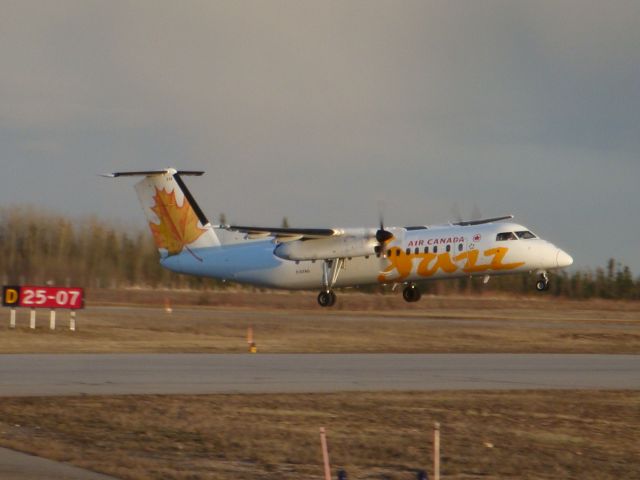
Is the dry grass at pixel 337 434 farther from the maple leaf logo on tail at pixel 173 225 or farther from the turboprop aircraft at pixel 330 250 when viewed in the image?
the maple leaf logo on tail at pixel 173 225

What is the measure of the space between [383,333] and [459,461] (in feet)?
87.7

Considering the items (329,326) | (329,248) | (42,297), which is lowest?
(329,326)

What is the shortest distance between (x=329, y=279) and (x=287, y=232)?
12.1ft

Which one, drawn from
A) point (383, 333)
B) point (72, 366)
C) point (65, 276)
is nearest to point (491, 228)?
point (383, 333)

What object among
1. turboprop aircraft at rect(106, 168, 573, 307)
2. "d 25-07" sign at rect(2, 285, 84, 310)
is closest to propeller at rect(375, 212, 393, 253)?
turboprop aircraft at rect(106, 168, 573, 307)

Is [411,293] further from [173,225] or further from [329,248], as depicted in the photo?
[173,225]

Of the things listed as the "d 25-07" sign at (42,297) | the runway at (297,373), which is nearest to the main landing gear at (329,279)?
the "d 25-07" sign at (42,297)

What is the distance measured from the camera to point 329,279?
51.6m

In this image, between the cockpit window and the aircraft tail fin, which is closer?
the cockpit window

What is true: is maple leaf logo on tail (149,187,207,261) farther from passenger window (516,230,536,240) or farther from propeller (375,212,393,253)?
passenger window (516,230,536,240)

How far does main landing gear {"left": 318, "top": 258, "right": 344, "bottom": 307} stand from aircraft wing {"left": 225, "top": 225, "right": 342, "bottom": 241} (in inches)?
67.1

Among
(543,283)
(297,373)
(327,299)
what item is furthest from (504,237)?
(297,373)

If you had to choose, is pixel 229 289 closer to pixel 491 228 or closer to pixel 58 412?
pixel 491 228

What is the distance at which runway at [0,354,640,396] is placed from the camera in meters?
22.9
